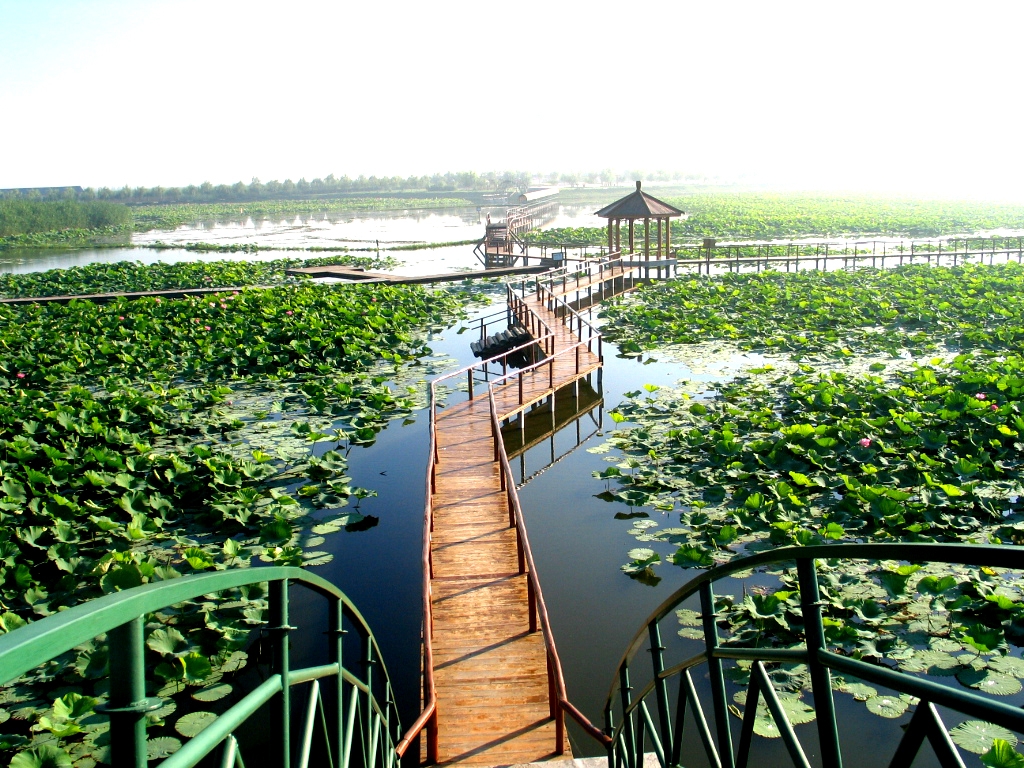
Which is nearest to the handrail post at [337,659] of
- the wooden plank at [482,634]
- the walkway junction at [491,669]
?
the walkway junction at [491,669]

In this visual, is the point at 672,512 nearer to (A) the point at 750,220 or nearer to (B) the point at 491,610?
(B) the point at 491,610

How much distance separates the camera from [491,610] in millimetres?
5676

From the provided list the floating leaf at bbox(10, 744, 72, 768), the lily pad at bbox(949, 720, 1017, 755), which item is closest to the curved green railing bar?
the floating leaf at bbox(10, 744, 72, 768)

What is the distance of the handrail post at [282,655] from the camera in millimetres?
1493

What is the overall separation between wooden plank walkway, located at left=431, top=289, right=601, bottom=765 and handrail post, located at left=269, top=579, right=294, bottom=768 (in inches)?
121

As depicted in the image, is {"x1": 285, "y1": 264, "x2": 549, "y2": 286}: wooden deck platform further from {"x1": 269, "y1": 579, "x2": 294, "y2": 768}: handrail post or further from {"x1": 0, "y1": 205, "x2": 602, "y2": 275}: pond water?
{"x1": 269, "y1": 579, "x2": 294, "y2": 768}: handrail post

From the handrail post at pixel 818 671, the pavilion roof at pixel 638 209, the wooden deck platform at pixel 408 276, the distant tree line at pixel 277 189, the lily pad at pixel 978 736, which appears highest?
the distant tree line at pixel 277 189

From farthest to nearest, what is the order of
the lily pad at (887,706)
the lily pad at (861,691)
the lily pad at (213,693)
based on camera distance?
the lily pad at (213,693)
the lily pad at (861,691)
the lily pad at (887,706)

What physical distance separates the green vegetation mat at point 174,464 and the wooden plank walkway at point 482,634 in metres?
1.34

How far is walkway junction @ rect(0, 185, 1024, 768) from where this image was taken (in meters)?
1.10

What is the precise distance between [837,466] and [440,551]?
4.67 m

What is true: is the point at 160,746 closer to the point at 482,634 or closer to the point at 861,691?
the point at 482,634

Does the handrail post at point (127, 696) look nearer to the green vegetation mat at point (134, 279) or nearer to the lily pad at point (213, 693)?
the lily pad at point (213, 693)

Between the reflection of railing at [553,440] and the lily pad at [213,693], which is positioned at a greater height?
the reflection of railing at [553,440]
